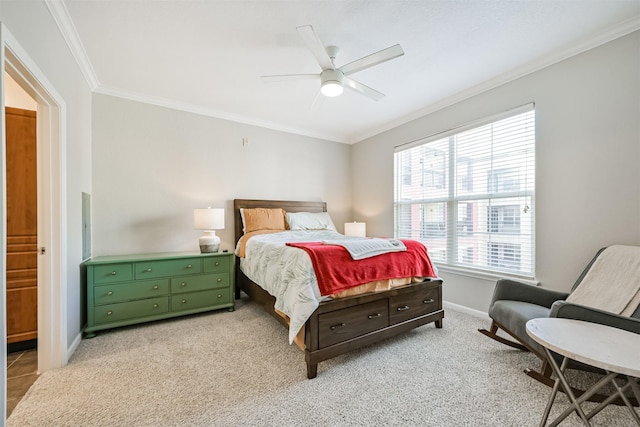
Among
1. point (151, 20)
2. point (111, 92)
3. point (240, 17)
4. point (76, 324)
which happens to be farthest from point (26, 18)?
point (76, 324)

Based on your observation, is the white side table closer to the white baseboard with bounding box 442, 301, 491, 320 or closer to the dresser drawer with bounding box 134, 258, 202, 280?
the white baseboard with bounding box 442, 301, 491, 320

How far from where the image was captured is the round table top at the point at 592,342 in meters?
1.05

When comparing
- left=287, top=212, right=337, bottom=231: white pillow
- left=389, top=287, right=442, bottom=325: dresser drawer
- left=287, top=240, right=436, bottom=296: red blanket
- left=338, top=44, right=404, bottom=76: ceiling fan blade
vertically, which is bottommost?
left=389, top=287, right=442, bottom=325: dresser drawer

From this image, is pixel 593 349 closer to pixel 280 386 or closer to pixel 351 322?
pixel 351 322

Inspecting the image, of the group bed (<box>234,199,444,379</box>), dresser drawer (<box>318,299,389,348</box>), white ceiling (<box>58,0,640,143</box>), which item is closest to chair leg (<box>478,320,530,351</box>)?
bed (<box>234,199,444,379</box>)

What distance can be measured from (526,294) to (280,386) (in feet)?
7.02

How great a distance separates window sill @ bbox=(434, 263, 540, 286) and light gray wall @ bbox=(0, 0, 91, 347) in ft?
12.6

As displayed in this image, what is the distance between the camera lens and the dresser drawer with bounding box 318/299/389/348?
1.93 metres

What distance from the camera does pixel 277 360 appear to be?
209cm

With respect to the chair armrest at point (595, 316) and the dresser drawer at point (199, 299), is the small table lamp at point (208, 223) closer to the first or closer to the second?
the dresser drawer at point (199, 299)

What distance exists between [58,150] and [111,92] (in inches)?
61.1

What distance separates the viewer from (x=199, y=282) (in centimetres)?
303

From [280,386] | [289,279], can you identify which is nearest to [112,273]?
[289,279]

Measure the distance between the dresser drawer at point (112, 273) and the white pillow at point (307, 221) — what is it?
1.97m
